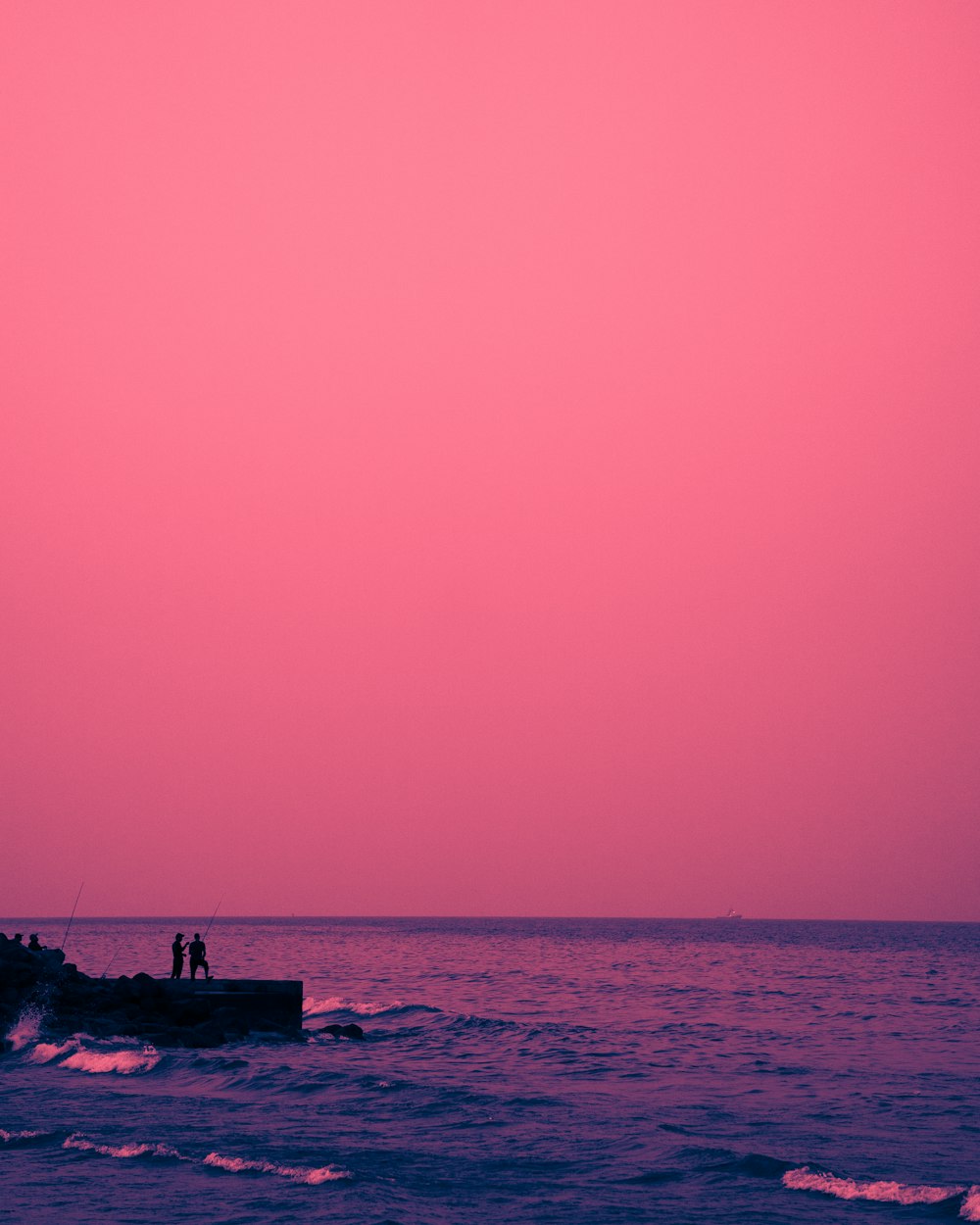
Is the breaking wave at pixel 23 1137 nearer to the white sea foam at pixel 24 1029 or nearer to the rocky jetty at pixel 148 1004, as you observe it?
the rocky jetty at pixel 148 1004

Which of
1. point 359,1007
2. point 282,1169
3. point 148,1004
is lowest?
point 282,1169

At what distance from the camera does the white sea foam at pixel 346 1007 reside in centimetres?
4553

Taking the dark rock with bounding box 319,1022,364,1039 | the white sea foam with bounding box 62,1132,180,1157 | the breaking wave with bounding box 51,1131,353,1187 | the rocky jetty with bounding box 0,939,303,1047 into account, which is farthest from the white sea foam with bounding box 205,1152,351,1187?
the dark rock with bounding box 319,1022,364,1039

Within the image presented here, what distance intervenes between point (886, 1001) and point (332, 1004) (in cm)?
2225

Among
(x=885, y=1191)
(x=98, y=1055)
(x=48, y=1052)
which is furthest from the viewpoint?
(x=48, y=1052)

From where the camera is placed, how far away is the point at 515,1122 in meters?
22.5

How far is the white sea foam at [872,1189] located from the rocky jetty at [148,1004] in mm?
19553

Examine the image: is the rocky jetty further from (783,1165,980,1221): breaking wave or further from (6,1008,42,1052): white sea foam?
(783,1165,980,1221): breaking wave

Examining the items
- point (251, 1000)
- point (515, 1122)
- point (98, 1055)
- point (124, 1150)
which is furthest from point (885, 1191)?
point (251, 1000)

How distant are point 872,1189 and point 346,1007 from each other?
32.5 meters

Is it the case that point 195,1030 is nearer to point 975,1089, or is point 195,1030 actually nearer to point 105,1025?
point 105,1025

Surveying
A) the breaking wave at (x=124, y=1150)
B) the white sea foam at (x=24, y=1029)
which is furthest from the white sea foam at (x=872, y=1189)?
the white sea foam at (x=24, y=1029)

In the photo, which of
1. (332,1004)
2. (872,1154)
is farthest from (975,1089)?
(332,1004)

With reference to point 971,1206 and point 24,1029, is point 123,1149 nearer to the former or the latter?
point 971,1206
